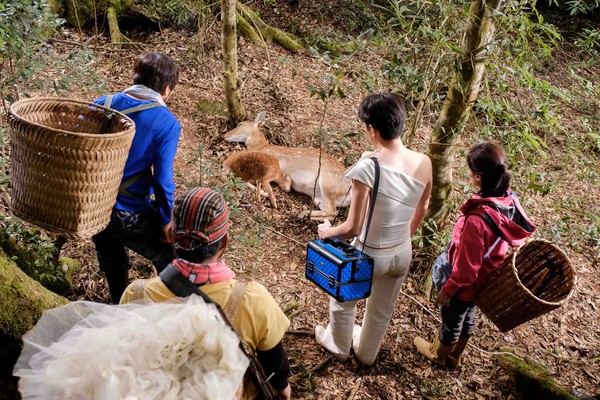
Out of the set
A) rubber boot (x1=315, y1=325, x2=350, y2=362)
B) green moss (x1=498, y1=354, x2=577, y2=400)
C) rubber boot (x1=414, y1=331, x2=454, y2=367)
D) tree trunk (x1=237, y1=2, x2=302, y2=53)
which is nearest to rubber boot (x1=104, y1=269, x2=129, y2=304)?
rubber boot (x1=315, y1=325, x2=350, y2=362)

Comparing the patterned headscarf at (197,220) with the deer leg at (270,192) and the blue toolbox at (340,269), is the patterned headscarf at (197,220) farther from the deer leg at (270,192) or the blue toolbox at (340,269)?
the deer leg at (270,192)

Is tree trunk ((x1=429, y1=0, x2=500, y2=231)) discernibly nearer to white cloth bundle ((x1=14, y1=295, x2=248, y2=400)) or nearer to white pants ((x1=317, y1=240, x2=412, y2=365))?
white pants ((x1=317, y1=240, x2=412, y2=365))

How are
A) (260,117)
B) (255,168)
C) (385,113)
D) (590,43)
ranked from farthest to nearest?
(260,117) < (255,168) < (590,43) < (385,113)

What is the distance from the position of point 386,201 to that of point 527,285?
1.39m

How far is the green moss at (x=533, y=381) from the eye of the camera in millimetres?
3893

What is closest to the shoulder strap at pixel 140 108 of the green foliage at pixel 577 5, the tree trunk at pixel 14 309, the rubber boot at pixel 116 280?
the tree trunk at pixel 14 309

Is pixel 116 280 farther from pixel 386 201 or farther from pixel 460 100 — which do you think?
pixel 460 100

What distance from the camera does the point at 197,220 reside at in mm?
1916

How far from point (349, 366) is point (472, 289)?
1.16m

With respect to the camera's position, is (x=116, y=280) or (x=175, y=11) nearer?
(x=116, y=280)

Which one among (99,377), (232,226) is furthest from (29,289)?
(232,226)

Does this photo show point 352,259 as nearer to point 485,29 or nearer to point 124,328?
point 124,328

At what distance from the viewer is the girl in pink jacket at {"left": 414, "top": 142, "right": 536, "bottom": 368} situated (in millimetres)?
3211

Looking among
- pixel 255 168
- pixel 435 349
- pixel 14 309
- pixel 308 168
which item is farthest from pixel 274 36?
pixel 14 309
